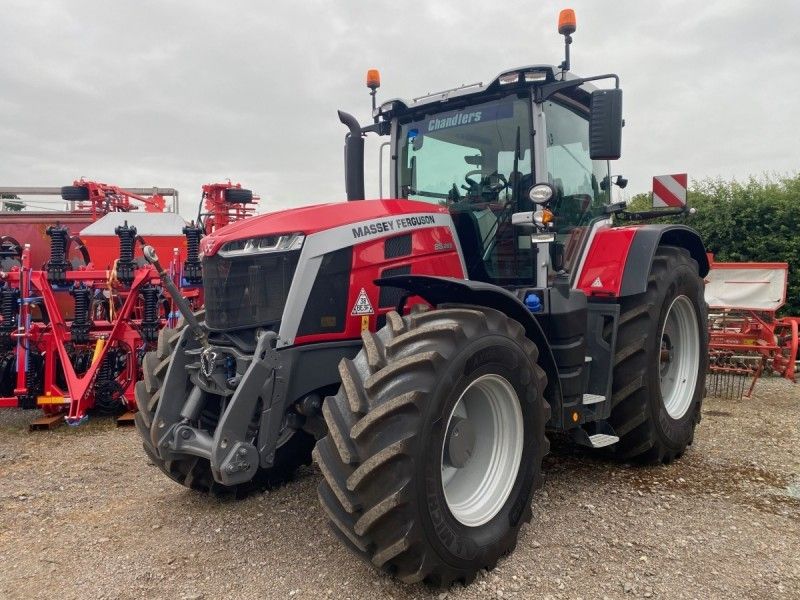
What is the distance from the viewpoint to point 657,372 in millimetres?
4004

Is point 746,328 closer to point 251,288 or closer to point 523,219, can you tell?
point 523,219

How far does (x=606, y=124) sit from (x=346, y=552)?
2.54 meters

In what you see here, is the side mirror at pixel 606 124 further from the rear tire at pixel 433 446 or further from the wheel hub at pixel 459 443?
the wheel hub at pixel 459 443

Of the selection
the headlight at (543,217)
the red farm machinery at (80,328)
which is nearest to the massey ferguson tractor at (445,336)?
the headlight at (543,217)

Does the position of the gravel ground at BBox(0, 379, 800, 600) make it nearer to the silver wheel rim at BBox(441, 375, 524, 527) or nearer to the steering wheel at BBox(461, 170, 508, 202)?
the silver wheel rim at BBox(441, 375, 524, 527)

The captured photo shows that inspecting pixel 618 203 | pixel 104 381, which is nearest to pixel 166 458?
pixel 104 381

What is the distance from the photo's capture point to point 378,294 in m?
3.21

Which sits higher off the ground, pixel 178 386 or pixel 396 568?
pixel 178 386

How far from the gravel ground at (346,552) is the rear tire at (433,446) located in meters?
0.24

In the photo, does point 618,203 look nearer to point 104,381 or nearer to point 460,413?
point 460,413

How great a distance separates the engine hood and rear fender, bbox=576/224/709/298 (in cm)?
151

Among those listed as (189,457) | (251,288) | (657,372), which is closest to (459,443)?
(251,288)

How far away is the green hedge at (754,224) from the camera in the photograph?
32.7ft

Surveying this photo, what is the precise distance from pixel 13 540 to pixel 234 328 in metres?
1.65
